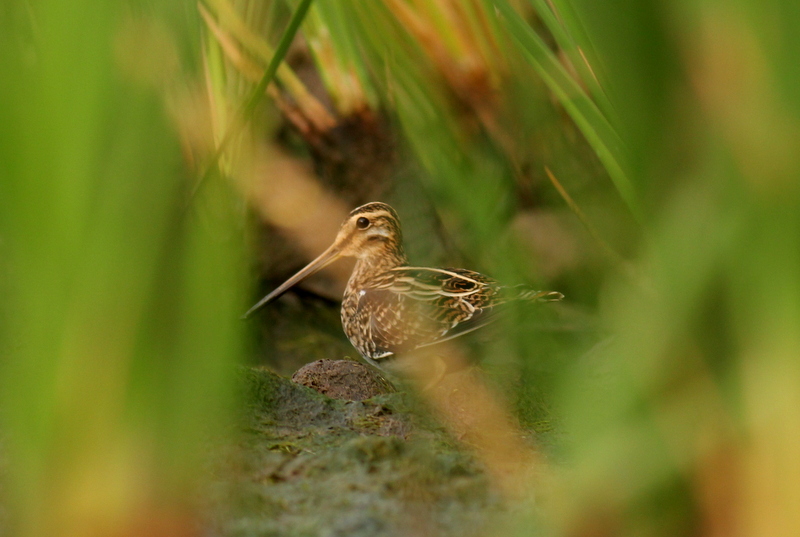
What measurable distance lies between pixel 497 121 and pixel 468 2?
46cm

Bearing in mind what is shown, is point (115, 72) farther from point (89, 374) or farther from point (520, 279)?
point (520, 279)

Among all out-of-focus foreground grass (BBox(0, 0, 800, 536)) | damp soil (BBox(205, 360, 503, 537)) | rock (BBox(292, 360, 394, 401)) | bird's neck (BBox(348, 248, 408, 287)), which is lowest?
out-of-focus foreground grass (BBox(0, 0, 800, 536))

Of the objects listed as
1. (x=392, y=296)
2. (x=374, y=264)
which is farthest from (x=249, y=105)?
(x=374, y=264)

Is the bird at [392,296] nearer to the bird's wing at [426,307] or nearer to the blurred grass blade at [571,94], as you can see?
the bird's wing at [426,307]

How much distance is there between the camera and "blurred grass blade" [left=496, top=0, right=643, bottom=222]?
2.44 ft

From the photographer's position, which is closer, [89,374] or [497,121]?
[89,374]

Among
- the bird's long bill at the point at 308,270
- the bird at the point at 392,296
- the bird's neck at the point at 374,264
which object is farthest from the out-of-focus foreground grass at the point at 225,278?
the bird's neck at the point at 374,264

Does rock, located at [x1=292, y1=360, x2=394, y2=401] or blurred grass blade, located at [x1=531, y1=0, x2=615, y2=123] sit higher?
rock, located at [x1=292, y1=360, x2=394, y2=401]

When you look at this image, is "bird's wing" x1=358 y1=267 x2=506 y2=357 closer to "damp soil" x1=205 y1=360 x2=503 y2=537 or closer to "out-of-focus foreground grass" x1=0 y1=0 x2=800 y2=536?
"damp soil" x1=205 y1=360 x2=503 y2=537

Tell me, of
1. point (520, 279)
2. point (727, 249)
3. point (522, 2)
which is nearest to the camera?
point (727, 249)

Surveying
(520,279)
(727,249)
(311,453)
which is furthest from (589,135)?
(311,453)

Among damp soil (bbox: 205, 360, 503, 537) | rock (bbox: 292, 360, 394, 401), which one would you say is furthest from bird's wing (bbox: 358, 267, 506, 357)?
damp soil (bbox: 205, 360, 503, 537)

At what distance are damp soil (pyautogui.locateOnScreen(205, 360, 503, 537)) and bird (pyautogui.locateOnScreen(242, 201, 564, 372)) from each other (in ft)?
1.16

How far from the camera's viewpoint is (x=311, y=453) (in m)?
1.35
